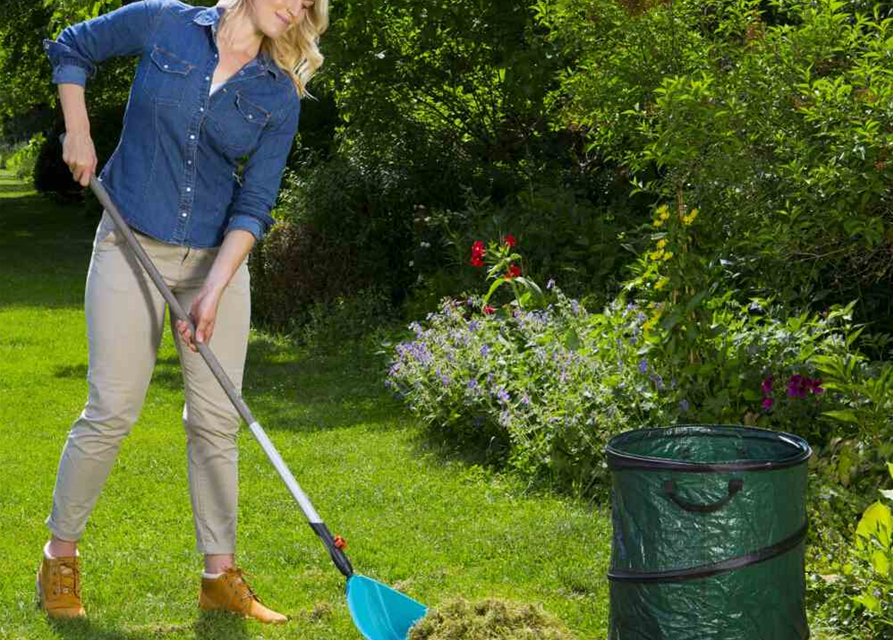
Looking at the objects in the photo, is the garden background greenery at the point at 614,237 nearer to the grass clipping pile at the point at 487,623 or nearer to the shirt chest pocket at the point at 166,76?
the grass clipping pile at the point at 487,623

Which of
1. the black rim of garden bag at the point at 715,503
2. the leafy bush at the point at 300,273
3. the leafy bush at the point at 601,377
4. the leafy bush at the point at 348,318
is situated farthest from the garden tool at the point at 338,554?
the leafy bush at the point at 300,273

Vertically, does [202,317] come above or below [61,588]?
above

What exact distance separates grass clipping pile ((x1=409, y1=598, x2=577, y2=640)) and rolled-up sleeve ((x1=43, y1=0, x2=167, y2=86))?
1795mm

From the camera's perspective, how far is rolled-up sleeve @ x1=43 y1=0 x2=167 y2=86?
361 centimetres

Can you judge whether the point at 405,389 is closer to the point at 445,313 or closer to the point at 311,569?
the point at 445,313

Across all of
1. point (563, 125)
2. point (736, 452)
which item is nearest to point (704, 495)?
point (736, 452)

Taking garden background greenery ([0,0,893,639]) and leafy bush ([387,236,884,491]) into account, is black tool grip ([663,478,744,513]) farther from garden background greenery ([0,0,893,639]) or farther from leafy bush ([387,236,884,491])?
leafy bush ([387,236,884,491])

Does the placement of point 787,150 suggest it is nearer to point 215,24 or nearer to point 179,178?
point 215,24

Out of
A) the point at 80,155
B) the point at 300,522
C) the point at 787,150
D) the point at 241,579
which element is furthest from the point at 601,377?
the point at 80,155

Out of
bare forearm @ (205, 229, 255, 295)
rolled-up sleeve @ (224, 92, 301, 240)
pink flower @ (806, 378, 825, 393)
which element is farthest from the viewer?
pink flower @ (806, 378, 825, 393)

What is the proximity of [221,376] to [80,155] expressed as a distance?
2.38ft

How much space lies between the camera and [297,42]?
12.1 ft

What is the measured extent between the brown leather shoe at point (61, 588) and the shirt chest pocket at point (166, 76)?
1.40m

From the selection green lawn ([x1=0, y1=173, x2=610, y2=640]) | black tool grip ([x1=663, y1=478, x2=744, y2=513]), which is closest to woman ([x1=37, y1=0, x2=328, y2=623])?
green lawn ([x1=0, y1=173, x2=610, y2=640])
